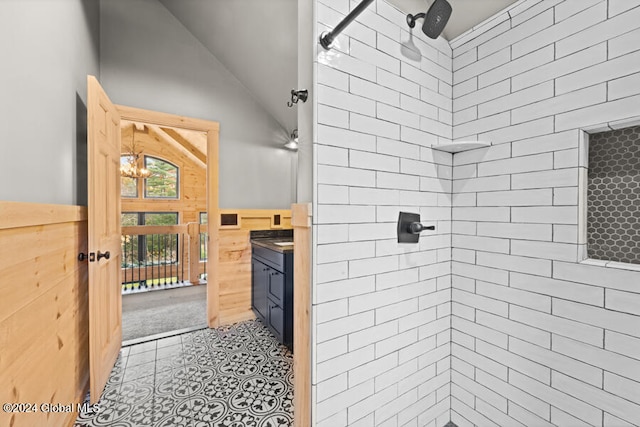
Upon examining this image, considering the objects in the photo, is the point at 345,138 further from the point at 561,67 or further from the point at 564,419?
the point at 564,419

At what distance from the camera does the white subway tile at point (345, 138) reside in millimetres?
1075

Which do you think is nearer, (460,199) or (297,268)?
(297,268)

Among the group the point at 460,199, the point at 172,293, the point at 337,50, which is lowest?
the point at 172,293

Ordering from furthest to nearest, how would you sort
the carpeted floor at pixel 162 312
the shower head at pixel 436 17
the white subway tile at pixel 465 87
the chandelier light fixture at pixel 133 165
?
the chandelier light fixture at pixel 133 165, the carpeted floor at pixel 162 312, the white subway tile at pixel 465 87, the shower head at pixel 436 17

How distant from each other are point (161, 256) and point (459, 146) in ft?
17.7

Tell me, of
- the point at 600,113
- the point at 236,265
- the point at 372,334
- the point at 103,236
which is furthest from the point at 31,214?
the point at 600,113

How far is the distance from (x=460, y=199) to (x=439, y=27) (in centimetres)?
88

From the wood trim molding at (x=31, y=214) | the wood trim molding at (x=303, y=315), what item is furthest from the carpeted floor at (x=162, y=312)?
the wood trim molding at (x=303, y=315)

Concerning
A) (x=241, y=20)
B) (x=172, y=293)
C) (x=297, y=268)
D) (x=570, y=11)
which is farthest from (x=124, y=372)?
(x=570, y=11)

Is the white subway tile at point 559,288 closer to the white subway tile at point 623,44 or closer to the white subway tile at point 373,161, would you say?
the white subway tile at point 373,161

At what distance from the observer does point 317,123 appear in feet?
3.49

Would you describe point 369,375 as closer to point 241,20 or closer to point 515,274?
point 515,274

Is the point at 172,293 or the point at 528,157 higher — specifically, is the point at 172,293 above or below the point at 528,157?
below

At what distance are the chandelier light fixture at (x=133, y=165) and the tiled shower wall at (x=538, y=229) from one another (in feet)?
16.5
